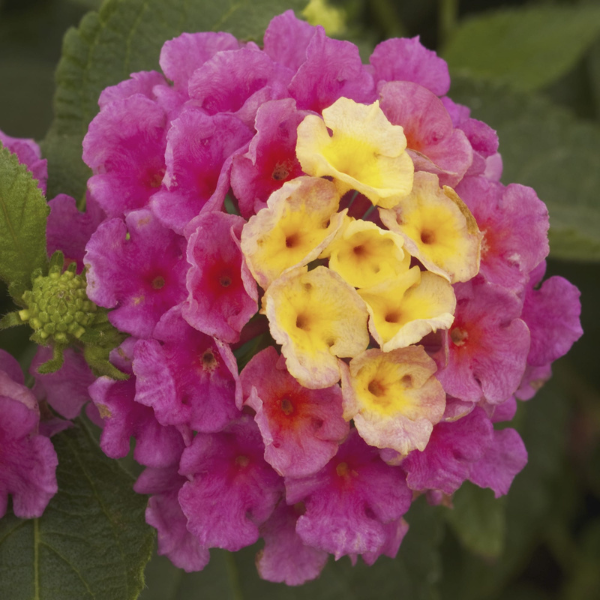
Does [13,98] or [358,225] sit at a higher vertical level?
[358,225]

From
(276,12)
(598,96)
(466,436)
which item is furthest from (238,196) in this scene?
(598,96)

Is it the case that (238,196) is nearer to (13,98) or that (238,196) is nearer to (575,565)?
(13,98)

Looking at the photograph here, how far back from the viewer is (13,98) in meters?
1.82

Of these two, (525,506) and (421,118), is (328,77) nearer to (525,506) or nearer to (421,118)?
(421,118)

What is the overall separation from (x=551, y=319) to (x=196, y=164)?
20.0 inches

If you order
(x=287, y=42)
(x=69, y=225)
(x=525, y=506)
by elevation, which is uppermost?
(x=287, y=42)

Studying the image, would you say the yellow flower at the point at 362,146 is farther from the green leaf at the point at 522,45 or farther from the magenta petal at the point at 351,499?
the green leaf at the point at 522,45

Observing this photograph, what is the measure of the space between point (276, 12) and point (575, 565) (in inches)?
63.6

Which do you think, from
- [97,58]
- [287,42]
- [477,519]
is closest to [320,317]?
[287,42]

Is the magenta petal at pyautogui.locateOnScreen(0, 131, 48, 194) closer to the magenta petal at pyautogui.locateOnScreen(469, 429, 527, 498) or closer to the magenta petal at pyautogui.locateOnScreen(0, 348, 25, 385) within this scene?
the magenta petal at pyautogui.locateOnScreen(0, 348, 25, 385)

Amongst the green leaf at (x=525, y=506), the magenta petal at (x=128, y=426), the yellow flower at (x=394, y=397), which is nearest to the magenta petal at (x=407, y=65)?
the yellow flower at (x=394, y=397)

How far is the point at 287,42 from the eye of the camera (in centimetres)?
99

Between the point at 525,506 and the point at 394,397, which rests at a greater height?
the point at 394,397

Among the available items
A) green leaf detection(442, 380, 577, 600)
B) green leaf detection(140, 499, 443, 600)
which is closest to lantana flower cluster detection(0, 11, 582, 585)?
green leaf detection(140, 499, 443, 600)
